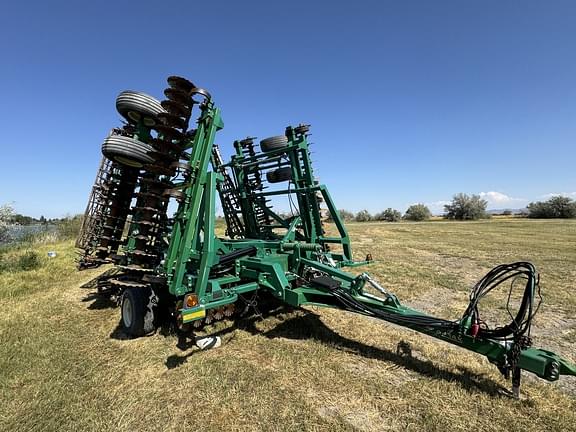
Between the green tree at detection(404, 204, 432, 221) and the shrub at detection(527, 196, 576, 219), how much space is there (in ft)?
55.9

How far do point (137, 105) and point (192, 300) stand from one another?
4220 mm

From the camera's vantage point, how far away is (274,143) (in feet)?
21.4

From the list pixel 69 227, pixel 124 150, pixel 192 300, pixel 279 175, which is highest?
pixel 124 150

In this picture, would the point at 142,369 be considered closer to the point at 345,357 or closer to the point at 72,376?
the point at 72,376

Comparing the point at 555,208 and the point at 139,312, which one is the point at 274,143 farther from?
the point at 555,208

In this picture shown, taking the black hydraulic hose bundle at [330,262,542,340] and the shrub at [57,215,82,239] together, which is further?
the shrub at [57,215,82,239]

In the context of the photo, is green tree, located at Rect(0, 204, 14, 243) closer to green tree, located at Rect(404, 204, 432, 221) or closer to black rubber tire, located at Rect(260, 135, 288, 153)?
black rubber tire, located at Rect(260, 135, 288, 153)

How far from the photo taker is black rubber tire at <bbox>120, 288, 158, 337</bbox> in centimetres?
450

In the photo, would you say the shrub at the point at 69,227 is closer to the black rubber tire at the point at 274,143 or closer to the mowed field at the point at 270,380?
the mowed field at the point at 270,380

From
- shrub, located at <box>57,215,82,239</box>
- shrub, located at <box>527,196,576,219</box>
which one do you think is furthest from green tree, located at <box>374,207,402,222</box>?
shrub, located at <box>57,215,82,239</box>

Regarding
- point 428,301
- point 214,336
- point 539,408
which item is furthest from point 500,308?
point 214,336

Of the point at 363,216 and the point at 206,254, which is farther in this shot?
the point at 363,216

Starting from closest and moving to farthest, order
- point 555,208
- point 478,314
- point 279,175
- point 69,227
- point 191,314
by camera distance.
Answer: point 478,314
point 191,314
point 279,175
point 69,227
point 555,208

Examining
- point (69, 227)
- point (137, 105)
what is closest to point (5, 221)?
point (69, 227)
